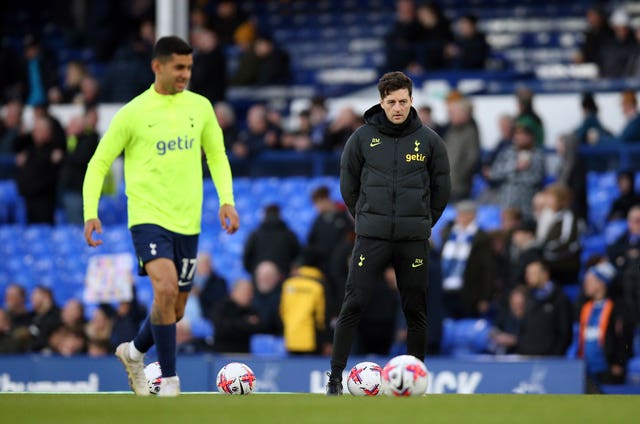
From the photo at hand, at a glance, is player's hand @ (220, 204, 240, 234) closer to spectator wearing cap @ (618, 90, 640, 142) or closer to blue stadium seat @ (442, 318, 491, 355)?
blue stadium seat @ (442, 318, 491, 355)

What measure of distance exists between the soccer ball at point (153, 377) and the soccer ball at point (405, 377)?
204cm

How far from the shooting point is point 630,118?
19016 millimetres

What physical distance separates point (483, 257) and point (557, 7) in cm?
988

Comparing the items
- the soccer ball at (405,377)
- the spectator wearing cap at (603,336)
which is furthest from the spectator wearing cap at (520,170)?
the soccer ball at (405,377)

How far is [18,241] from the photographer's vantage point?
72.0 ft

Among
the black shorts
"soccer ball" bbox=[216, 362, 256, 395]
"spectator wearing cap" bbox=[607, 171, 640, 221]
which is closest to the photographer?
→ the black shorts

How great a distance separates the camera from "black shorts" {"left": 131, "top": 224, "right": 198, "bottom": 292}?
9.73m

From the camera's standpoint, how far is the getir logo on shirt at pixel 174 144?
32.5 feet

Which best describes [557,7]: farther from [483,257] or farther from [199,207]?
[199,207]

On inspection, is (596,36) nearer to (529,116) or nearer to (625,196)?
(529,116)

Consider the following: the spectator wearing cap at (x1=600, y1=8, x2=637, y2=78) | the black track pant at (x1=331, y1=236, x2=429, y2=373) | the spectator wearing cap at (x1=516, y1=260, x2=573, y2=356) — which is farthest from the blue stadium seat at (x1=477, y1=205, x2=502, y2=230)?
the black track pant at (x1=331, y1=236, x2=429, y2=373)

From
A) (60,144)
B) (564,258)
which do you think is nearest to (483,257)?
(564,258)

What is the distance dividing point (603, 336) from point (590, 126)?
15.9 feet

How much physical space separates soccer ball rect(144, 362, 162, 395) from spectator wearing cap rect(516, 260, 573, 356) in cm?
573
